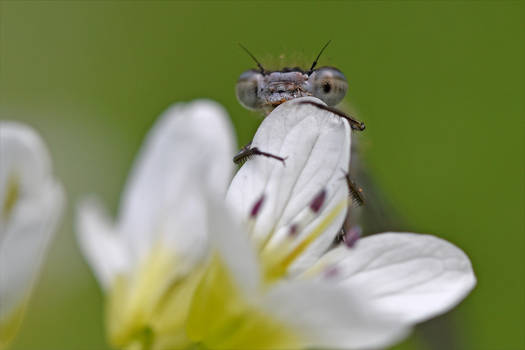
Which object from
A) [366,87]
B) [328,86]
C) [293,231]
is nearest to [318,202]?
[293,231]

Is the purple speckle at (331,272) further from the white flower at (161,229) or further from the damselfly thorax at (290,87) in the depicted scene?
the damselfly thorax at (290,87)

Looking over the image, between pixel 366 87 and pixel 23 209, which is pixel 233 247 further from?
pixel 366 87

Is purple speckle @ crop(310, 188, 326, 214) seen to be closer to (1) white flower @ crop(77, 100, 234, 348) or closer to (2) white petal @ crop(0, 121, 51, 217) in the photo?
(1) white flower @ crop(77, 100, 234, 348)

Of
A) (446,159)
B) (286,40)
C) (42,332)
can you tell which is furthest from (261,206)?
(286,40)

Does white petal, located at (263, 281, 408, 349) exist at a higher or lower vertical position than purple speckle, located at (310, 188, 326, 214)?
lower

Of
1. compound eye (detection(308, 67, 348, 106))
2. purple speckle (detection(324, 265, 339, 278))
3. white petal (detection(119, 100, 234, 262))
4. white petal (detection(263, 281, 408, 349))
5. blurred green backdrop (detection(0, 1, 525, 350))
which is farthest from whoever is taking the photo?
blurred green backdrop (detection(0, 1, 525, 350))

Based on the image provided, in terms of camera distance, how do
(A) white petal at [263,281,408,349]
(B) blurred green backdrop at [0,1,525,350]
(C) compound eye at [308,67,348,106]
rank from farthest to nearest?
1. (B) blurred green backdrop at [0,1,525,350]
2. (C) compound eye at [308,67,348,106]
3. (A) white petal at [263,281,408,349]

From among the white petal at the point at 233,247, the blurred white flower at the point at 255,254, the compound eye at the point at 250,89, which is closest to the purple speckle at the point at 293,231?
the blurred white flower at the point at 255,254

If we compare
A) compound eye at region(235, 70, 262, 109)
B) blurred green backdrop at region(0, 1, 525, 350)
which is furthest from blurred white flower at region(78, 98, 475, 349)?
blurred green backdrop at region(0, 1, 525, 350)
